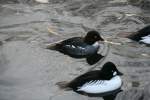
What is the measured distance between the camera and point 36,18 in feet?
41.2

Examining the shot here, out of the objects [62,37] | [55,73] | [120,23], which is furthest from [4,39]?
[120,23]

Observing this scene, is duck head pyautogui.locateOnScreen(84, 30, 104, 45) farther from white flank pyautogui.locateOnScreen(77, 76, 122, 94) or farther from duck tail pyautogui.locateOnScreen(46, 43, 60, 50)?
white flank pyautogui.locateOnScreen(77, 76, 122, 94)

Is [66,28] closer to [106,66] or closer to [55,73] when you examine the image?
[55,73]

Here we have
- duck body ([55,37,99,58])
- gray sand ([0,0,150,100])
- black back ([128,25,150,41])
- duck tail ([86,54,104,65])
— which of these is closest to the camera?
gray sand ([0,0,150,100])

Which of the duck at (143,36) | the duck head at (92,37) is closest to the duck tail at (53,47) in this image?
the duck head at (92,37)

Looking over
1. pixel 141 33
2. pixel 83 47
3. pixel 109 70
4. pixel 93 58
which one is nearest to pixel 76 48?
pixel 83 47

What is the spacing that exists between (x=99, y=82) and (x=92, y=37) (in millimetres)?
1968

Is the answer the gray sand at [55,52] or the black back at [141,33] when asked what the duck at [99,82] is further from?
the black back at [141,33]

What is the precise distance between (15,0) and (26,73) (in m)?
4.78

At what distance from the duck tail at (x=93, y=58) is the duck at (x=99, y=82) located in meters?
1.23

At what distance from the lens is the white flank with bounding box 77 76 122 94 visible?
8.83m

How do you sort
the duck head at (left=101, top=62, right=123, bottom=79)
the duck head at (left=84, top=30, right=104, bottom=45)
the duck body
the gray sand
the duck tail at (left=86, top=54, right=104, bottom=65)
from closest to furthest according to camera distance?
the duck head at (left=101, top=62, right=123, bottom=79) → the gray sand → the duck tail at (left=86, top=54, right=104, bottom=65) → the duck body → the duck head at (left=84, top=30, right=104, bottom=45)

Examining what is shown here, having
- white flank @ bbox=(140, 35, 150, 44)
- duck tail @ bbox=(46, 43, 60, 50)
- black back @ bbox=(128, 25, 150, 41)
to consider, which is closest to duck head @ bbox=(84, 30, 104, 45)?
duck tail @ bbox=(46, 43, 60, 50)

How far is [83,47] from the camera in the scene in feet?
34.9
